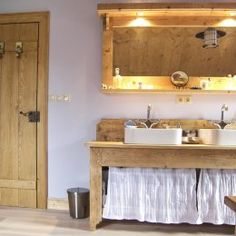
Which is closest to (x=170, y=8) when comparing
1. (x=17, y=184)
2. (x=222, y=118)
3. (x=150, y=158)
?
(x=222, y=118)

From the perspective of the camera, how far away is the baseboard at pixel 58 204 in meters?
3.45

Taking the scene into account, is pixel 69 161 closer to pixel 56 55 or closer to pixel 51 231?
pixel 51 231

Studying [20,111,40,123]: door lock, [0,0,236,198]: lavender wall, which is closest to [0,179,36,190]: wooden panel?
[0,0,236,198]: lavender wall

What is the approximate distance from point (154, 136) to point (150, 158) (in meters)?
0.20

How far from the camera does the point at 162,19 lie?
326 centimetres

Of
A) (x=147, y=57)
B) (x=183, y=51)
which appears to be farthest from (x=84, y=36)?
(x=183, y=51)

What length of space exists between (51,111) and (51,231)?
1.29m

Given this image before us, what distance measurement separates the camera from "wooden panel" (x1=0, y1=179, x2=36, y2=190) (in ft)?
11.4

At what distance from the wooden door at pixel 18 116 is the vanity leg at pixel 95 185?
3.10 feet

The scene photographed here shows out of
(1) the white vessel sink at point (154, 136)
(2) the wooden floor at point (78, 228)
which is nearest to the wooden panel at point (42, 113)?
(2) the wooden floor at point (78, 228)

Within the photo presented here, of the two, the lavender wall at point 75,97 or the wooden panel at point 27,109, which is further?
the wooden panel at point 27,109

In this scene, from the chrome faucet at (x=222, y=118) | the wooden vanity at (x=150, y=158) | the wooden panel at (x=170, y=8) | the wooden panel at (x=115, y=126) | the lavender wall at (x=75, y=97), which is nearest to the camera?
the wooden vanity at (x=150, y=158)

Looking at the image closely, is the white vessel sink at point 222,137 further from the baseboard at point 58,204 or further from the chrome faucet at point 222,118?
the baseboard at point 58,204

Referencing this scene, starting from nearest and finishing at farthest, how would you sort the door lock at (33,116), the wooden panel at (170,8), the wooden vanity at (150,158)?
the wooden vanity at (150,158) < the wooden panel at (170,8) < the door lock at (33,116)
